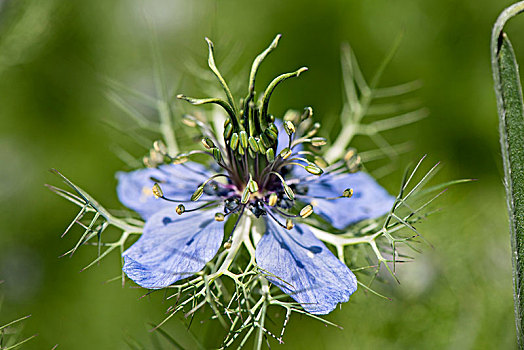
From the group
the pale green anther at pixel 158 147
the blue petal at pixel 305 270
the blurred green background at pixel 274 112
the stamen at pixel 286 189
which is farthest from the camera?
the blurred green background at pixel 274 112

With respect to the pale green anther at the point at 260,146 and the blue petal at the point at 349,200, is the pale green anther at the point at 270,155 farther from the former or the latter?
the blue petal at the point at 349,200

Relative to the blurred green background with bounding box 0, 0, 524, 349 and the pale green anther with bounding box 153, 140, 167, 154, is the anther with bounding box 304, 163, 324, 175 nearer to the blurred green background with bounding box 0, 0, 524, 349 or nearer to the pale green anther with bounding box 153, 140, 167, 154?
the pale green anther with bounding box 153, 140, 167, 154

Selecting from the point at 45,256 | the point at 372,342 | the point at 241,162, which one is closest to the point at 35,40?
the point at 45,256

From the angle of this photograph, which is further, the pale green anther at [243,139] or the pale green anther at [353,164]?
the pale green anther at [353,164]

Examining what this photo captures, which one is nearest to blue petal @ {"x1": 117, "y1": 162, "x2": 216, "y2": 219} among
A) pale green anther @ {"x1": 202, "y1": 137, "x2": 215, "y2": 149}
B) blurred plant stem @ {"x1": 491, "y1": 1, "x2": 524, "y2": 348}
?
pale green anther @ {"x1": 202, "y1": 137, "x2": 215, "y2": 149}

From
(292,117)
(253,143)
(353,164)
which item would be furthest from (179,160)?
(353,164)

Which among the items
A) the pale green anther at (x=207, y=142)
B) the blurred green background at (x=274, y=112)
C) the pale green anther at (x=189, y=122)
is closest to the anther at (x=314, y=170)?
the pale green anther at (x=207, y=142)

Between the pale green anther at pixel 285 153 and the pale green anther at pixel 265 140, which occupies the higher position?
the pale green anther at pixel 265 140

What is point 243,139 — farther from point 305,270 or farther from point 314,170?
point 305,270

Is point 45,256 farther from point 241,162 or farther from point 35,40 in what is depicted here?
point 241,162
